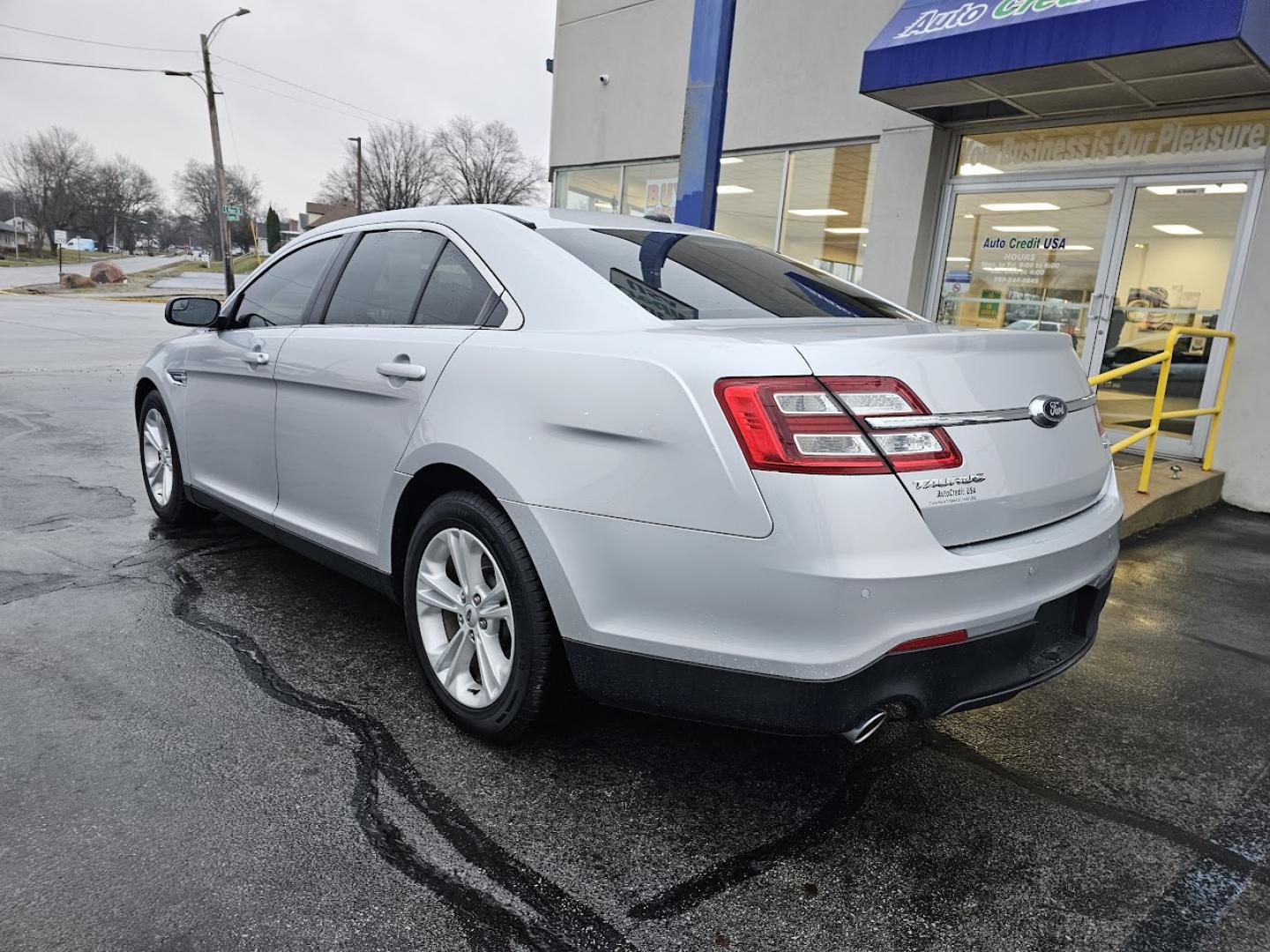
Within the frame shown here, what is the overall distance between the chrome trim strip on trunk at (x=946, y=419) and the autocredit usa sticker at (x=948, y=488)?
0.41 feet

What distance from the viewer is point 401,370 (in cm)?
278

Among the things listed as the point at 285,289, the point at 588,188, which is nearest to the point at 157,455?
the point at 285,289

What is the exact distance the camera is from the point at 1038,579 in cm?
219

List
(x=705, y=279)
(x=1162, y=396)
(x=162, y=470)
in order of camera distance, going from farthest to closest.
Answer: (x=1162, y=396) → (x=162, y=470) → (x=705, y=279)

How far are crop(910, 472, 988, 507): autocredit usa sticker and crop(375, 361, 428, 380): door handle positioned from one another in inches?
59.9

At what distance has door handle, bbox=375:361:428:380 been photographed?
8.93 feet

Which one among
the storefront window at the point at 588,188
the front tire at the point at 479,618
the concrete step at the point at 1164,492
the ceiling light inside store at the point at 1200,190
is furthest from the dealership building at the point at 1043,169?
the front tire at the point at 479,618

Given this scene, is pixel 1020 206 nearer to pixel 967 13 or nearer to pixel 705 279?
pixel 967 13

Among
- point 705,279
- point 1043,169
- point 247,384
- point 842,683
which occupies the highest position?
point 1043,169

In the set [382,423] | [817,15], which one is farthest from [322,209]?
[382,423]

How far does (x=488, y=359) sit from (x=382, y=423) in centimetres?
56

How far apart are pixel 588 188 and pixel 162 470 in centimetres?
992

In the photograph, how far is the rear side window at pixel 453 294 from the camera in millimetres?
2771

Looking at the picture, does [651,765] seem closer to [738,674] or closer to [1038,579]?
[738,674]
